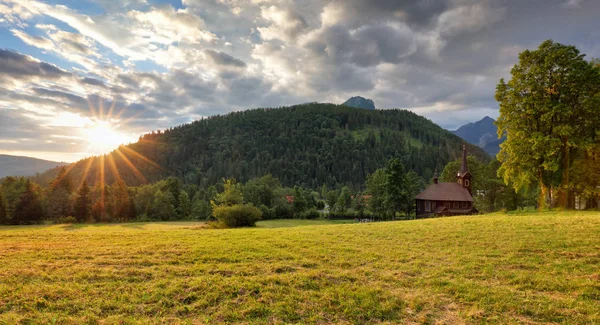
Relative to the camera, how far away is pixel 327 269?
10.8 metres

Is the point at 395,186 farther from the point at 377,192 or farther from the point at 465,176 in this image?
the point at 377,192

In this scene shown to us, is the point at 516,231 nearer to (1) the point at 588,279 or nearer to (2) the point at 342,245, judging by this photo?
(1) the point at 588,279

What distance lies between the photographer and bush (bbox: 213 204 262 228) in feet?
129

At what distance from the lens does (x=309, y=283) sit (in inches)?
366

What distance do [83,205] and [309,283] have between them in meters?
68.3

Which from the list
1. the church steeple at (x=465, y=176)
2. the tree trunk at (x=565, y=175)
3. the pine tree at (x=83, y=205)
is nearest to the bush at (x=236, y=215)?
the tree trunk at (x=565, y=175)

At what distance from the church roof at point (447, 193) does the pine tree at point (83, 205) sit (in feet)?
237

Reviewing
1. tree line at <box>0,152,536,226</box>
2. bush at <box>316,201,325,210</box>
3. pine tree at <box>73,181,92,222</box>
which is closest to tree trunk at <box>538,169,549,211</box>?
tree line at <box>0,152,536,226</box>

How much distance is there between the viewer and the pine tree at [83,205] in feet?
194

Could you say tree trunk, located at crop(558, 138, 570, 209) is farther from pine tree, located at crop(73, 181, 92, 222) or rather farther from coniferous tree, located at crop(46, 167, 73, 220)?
coniferous tree, located at crop(46, 167, 73, 220)

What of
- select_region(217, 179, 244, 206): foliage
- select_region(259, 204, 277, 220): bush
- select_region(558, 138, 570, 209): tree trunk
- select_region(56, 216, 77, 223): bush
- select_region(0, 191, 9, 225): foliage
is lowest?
select_region(259, 204, 277, 220): bush

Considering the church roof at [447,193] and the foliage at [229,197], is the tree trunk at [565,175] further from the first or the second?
the foliage at [229,197]

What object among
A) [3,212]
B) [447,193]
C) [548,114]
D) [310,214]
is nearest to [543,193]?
[548,114]

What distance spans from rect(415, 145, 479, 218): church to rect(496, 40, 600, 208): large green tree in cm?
2813
